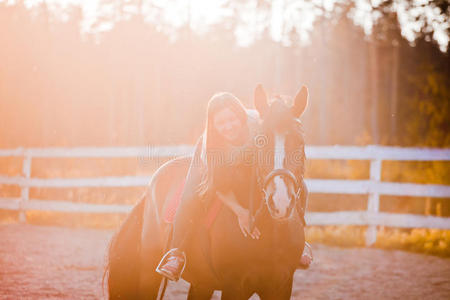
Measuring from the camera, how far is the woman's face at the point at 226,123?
3.04m

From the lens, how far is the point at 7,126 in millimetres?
28500

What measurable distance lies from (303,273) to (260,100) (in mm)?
4048

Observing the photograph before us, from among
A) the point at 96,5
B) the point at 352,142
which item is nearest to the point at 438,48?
the point at 352,142

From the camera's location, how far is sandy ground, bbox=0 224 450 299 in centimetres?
503

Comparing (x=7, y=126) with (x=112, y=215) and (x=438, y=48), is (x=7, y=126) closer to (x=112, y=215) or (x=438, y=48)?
(x=112, y=215)

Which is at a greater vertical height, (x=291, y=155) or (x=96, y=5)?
(x=96, y=5)

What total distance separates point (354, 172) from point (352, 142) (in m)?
28.4

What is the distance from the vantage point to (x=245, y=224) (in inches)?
110

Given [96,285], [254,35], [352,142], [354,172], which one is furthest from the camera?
[352,142]

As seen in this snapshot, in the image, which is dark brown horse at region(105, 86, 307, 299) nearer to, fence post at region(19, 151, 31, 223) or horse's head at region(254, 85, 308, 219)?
horse's head at region(254, 85, 308, 219)

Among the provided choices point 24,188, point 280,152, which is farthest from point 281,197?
point 24,188

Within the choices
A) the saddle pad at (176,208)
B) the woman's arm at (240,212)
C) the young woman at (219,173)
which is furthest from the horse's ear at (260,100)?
the saddle pad at (176,208)

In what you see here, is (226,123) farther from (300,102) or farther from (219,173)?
(300,102)

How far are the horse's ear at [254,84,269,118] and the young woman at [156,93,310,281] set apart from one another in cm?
12
